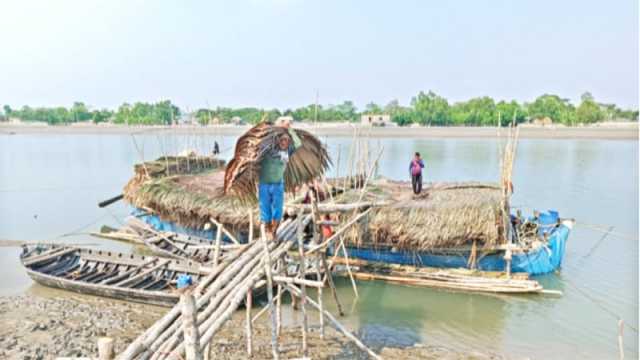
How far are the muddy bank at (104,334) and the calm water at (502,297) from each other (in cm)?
67

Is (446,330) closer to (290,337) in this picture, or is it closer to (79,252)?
(290,337)

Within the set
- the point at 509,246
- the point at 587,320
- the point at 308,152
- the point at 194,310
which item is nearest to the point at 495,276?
the point at 509,246

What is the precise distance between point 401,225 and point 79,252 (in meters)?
6.46

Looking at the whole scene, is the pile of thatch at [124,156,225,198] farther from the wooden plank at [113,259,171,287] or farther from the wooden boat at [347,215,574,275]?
the wooden boat at [347,215,574,275]

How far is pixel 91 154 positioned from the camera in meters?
36.9

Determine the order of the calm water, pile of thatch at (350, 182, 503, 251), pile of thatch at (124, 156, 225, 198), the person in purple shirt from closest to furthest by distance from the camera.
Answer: the calm water → pile of thatch at (350, 182, 503, 251) → the person in purple shirt → pile of thatch at (124, 156, 225, 198)

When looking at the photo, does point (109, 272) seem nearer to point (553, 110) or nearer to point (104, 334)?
point (104, 334)

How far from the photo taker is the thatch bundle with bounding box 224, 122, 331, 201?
209 inches

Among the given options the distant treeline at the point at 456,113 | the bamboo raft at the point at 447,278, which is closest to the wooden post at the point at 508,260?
the bamboo raft at the point at 447,278

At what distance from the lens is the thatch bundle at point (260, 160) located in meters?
5.31

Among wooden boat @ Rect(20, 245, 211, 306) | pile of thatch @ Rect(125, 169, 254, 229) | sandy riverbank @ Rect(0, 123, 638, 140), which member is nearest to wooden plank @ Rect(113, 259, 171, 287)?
wooden boat @ Rect(20, 245, 211, 306)

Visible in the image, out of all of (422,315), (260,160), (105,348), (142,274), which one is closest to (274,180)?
(260,160)

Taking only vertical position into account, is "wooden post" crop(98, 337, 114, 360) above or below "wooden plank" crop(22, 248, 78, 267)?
above

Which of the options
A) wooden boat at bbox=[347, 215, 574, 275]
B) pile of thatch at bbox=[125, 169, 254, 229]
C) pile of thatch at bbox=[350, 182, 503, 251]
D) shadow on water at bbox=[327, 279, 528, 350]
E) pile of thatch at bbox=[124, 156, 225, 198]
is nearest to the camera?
Result: shadow on water at bbox=[327, 279, 528, 350]
